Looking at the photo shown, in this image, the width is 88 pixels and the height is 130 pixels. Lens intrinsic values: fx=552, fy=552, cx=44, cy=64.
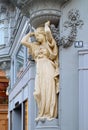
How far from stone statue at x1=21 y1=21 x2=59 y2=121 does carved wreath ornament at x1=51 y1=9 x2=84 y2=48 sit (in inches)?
4.8

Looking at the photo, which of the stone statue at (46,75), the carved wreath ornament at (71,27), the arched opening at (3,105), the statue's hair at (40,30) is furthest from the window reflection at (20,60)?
the arched opening at (3,105)

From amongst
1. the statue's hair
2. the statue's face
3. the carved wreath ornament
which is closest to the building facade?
the carved wreath ornament

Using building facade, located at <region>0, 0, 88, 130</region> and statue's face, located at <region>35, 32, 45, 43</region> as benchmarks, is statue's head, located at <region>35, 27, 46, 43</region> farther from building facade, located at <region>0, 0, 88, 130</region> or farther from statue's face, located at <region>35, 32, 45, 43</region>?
building facade, located at <region>0, 0, 88, 130</region>

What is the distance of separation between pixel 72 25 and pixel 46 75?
1052 mm

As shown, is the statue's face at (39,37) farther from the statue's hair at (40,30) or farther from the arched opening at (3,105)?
the arched opening at (3,105)

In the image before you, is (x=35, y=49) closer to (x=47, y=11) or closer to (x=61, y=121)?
(x=47, y=11)

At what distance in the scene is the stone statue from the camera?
403 inches

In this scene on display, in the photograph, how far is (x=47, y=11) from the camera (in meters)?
10.3

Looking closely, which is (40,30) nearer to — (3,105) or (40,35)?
(40,35)

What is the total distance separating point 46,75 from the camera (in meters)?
10.3

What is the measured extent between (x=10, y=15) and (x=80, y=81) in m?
11.8

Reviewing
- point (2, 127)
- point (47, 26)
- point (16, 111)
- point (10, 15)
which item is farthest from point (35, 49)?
point (2, 127)

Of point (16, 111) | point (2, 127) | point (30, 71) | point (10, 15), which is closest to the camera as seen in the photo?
point (30, 71)

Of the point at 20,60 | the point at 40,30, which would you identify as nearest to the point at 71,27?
the point at 40,30
